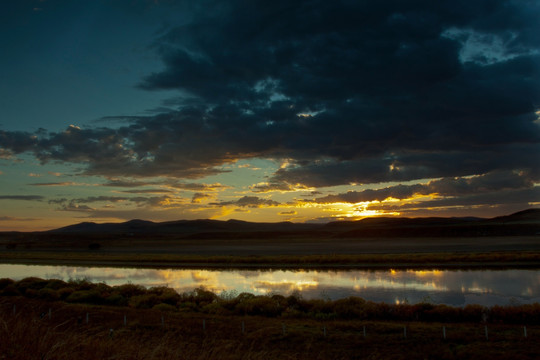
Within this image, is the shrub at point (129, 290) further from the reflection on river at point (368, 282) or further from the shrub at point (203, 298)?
the shrub at point (203, 298)

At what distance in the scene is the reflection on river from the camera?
28.8 m

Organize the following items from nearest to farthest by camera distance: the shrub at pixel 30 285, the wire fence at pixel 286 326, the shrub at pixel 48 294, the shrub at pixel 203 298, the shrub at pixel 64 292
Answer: the wire fence at pixel 286 326, the shrub at pixel 203 298, the shrub at pixel 48 294, the shrub at pixel 64 292, the shrub at pixel 30 285

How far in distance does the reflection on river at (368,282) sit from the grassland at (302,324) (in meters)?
4.60

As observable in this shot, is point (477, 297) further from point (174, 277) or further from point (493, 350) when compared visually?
point (174, 277)

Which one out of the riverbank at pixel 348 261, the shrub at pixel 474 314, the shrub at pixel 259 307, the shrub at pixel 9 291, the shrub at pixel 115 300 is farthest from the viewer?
the riverbank at pixel 348 261

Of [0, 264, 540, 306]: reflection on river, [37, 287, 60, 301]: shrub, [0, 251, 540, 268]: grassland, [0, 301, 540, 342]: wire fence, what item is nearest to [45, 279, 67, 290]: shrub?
[37, 287, 60, 301]: shrub

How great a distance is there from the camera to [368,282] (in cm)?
3684

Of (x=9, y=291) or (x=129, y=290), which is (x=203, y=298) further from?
(x=9, y=291)

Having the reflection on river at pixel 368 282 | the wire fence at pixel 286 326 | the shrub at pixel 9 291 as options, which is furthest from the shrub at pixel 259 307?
the shrub at pixel 9 291

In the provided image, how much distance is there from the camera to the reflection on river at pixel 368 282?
94.3ft

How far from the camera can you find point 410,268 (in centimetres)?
4728

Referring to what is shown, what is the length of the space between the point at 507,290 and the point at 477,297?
4287 mm

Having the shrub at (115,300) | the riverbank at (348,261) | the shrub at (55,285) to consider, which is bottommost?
the riverbank at (348,261)

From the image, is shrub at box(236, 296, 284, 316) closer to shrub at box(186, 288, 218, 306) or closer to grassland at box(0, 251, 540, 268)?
shrub at box(186, 288, 218, 306)
